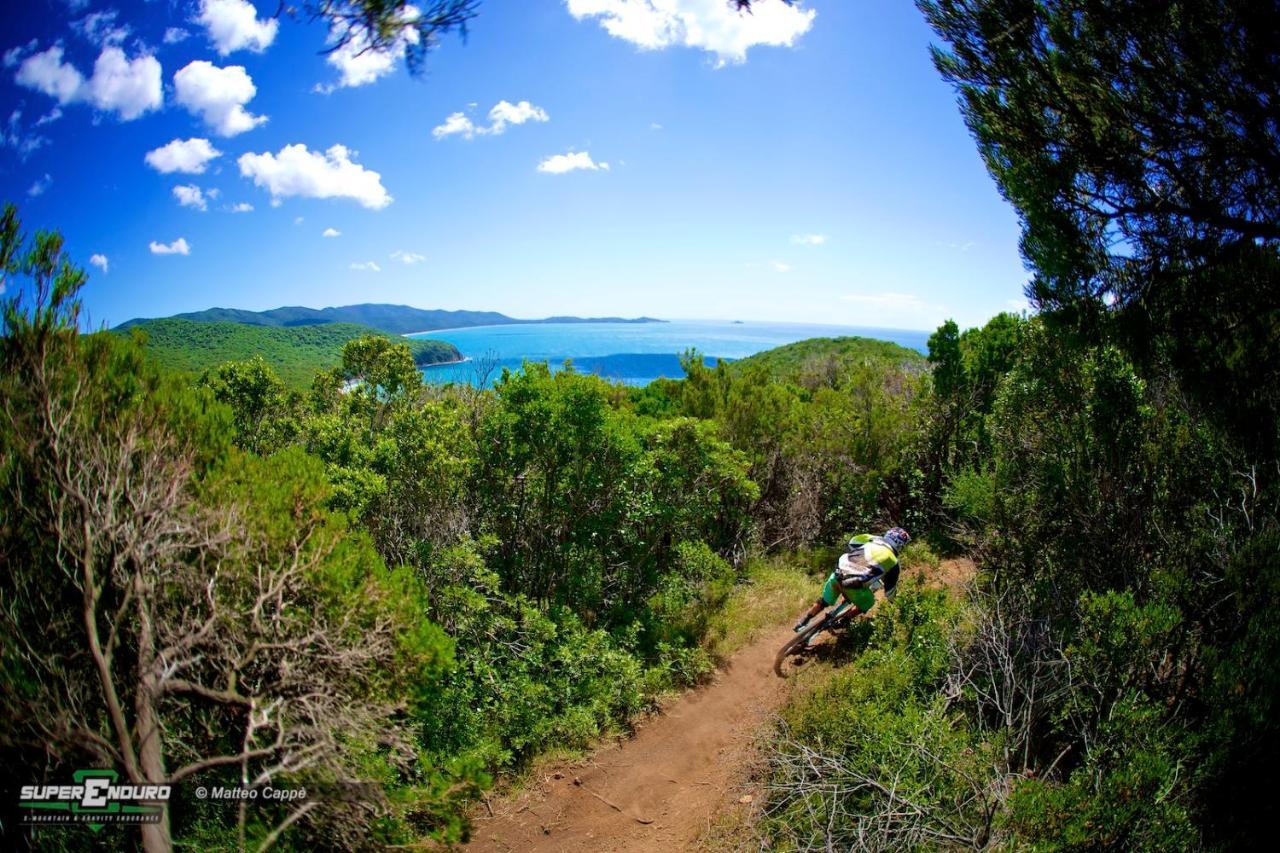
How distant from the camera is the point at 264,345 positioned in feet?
156

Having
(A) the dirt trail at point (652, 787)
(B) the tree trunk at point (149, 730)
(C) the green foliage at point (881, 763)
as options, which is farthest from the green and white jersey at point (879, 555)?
(B) the tree trunk at point (149, 730)

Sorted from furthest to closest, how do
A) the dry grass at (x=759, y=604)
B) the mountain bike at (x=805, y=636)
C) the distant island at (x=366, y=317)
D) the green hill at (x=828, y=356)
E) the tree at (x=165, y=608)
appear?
the distant island at (x=366, y=317)
the green hill at (x=828, y=356)
the dry grass at (x=759, y=604)
the mountain bike at (x=805, y=636)
the tree at (x=165, y=608)

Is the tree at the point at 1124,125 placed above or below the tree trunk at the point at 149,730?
above

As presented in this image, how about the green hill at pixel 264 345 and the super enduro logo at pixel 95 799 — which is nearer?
the super enduro logo at pixel 95 799

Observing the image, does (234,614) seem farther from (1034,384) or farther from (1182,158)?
(1034,384)

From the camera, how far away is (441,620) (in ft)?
25.5

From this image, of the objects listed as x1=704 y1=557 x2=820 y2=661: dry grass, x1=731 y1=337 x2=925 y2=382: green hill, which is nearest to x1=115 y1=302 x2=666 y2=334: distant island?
x1=731 y1=337 x2=925 y2=382: green hill

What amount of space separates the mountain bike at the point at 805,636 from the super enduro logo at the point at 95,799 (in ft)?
25.4

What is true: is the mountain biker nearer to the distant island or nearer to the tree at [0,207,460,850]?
the tree at [0,207,460,850]

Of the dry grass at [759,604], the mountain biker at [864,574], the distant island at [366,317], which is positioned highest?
the distant island at [366,317]

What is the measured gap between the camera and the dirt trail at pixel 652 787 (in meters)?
6.07

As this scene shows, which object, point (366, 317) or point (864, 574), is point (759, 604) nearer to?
point (864, 574)

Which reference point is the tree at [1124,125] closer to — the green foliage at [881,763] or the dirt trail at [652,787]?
the green foliage at [881,763]

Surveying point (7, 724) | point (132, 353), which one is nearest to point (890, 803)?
point (7, 724)
